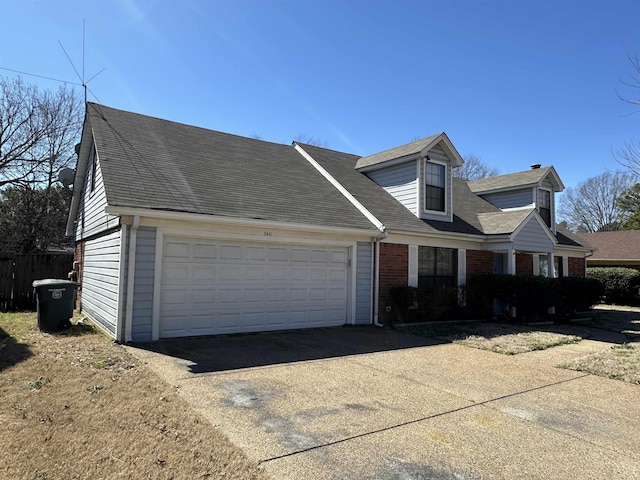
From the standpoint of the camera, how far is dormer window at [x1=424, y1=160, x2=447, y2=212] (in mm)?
13516

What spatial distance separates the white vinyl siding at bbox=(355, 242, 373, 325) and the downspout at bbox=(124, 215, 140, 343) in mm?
5442

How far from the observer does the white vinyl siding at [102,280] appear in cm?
834

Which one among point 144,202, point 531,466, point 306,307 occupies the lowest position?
point 531,466

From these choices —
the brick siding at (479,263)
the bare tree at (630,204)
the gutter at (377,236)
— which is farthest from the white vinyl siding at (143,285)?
the bare tree at (630,204)

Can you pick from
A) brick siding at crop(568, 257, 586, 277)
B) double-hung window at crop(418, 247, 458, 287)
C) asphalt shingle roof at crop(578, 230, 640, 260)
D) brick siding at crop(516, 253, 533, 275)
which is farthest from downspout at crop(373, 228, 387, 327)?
asphalt shingle roof at crop(578, 230, 640, 260)

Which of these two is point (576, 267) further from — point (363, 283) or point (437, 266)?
point (363, 283)

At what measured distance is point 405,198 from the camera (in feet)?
44.5

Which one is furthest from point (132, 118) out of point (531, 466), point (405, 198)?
point (531, 466)

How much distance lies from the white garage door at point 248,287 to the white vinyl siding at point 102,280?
0.95 meters

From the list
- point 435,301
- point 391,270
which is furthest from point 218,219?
point 435,301

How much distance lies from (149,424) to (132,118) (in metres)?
10.6

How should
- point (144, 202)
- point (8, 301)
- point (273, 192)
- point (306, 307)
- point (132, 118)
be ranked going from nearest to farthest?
1. point (144, 202)
2. point (306, 307)
3. point (273, 192)
4. point (132, 118)
5. point (8, 301)

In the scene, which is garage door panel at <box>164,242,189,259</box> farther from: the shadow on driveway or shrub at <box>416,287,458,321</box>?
shrub at <box>416,287,458,321</box>

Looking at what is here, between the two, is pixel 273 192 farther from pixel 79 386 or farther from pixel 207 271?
pixel 79 386
